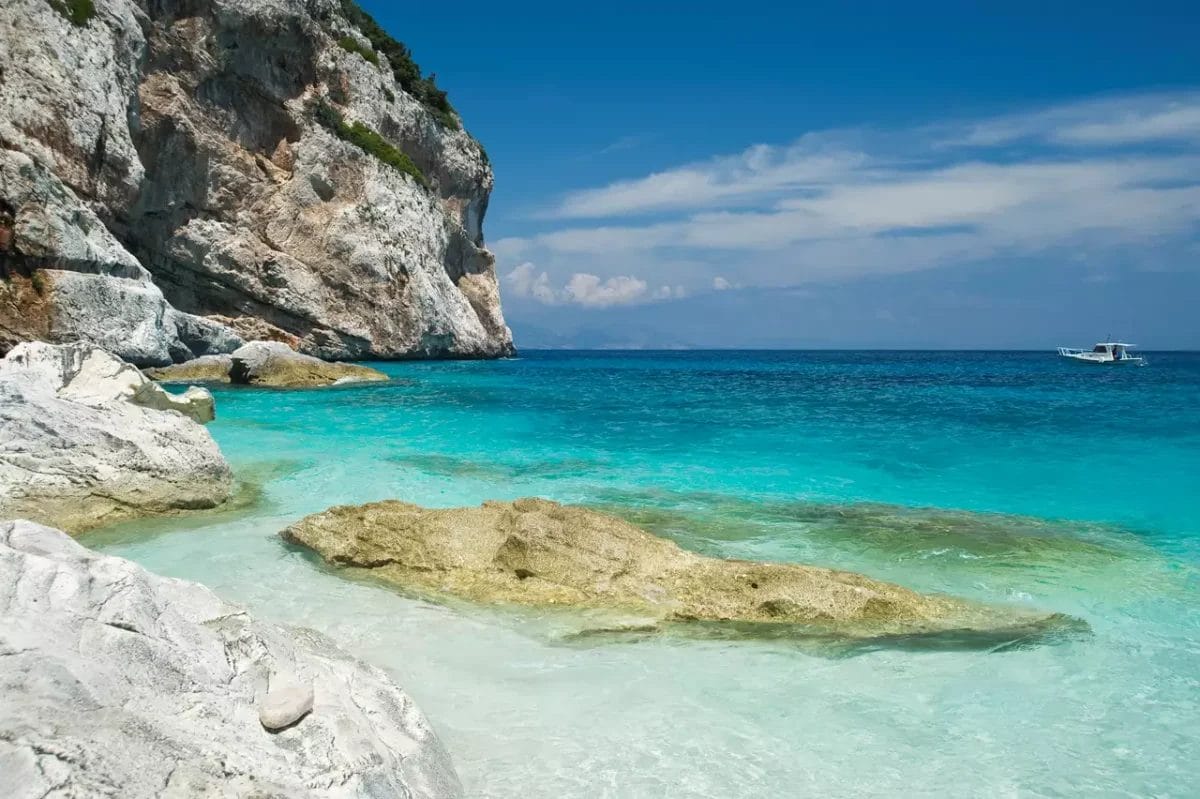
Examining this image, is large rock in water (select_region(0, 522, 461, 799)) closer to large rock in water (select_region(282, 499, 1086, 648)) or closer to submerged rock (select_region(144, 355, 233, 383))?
large rock in water (select_region(282, 499, 1086, 648))

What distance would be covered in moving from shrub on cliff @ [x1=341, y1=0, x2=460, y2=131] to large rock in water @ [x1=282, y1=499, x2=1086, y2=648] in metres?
56.5

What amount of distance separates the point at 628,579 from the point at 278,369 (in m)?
30.7

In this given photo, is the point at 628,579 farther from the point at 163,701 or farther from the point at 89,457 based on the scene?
the point at 89,457

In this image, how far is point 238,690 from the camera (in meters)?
3.67

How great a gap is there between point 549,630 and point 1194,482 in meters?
15.2

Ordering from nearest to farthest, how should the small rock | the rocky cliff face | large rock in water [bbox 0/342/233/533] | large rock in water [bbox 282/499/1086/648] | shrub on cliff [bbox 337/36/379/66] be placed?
1. the small rock
2. large rock in water [bbox 282/499/1086/648]
3. large rock in water [bbox 0/342/233/533]
4. the rocky cliff face
5. shrub on cliff [bbox 337/36/379/66]

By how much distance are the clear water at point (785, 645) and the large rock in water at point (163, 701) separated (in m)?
0.95

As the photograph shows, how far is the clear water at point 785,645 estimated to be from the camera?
4.90 meters

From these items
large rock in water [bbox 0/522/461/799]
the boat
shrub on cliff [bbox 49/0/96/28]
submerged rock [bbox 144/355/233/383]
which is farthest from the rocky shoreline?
the boat

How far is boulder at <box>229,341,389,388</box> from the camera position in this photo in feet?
111

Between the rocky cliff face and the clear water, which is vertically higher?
the rocky cliff face

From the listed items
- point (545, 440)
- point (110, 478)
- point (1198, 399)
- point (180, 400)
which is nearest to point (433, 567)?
point (110, 478)

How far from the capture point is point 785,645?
656 centimetres

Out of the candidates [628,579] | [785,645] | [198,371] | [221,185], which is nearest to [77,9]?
[221,185]
